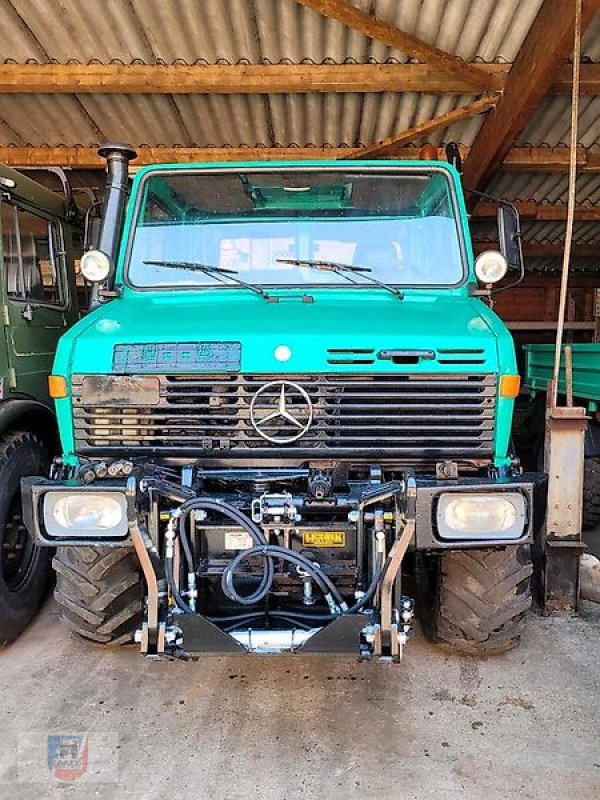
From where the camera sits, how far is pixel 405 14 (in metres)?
4.82

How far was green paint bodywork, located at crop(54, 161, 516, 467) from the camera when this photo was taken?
2.84 m

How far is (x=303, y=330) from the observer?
9.46ft

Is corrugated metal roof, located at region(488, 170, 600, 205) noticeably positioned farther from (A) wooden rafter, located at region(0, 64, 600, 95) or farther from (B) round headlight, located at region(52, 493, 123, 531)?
(B) round headlight, located at region(52, 493, 123, 531)

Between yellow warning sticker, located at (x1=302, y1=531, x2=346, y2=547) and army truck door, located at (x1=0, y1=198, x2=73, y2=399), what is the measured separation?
7.51ft

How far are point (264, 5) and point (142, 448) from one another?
3.69 m

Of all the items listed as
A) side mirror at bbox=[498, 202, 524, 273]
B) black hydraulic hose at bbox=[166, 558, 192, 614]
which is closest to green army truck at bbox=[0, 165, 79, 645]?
black hydraulic hose at bbox=[166, 558, 192, 614]

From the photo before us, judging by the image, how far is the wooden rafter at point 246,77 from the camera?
5.38 meters

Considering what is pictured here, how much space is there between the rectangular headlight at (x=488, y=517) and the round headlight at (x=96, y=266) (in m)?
2.18

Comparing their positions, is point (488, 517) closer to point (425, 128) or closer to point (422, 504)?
point (422, 504)

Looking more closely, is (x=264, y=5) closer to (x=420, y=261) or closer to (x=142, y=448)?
(x=420, y=261)

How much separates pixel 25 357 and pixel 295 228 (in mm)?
2054

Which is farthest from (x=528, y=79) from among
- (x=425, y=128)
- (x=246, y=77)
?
(x=246, y=77)

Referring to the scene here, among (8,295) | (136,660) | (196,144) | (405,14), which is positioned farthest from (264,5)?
(136,660)

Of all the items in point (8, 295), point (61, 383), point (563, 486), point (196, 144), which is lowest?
point (563, 486)
